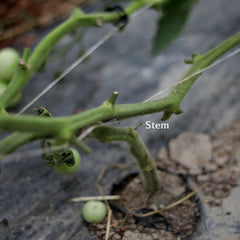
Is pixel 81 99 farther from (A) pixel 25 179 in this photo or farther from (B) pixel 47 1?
(B) pixel 47 1

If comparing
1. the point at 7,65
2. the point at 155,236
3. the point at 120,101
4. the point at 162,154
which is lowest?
the point at 155,236

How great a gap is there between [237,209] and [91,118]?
50 cm

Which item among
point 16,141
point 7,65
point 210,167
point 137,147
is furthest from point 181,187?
point 7,65

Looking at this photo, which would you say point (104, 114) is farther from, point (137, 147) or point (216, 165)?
point (216, 165)

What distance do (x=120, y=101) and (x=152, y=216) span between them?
18.6 inches

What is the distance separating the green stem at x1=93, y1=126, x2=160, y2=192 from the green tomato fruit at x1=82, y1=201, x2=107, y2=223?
14 centimetres

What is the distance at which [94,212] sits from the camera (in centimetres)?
87

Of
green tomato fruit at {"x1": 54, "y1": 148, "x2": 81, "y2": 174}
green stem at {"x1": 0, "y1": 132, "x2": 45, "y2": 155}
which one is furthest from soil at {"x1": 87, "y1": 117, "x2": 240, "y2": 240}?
green stem at {"x1": 0, "y1": 132, "x2": 45, "y2": 155}

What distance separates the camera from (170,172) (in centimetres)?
104

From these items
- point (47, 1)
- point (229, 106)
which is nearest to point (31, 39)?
point (47, 1)

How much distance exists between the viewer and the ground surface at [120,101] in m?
0.88

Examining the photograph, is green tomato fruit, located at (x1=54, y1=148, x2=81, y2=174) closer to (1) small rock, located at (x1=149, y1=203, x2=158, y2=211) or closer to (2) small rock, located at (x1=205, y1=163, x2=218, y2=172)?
(1) small rock, located at (x1=149, y1=203, x2=158, y2=211)

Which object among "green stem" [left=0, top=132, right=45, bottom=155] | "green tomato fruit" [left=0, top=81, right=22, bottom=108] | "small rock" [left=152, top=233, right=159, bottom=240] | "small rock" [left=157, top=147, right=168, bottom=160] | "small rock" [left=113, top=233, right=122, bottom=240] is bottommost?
"small rock" [left=152, top=233, right=159, bottom=240]

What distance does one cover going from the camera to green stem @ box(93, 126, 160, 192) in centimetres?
73
